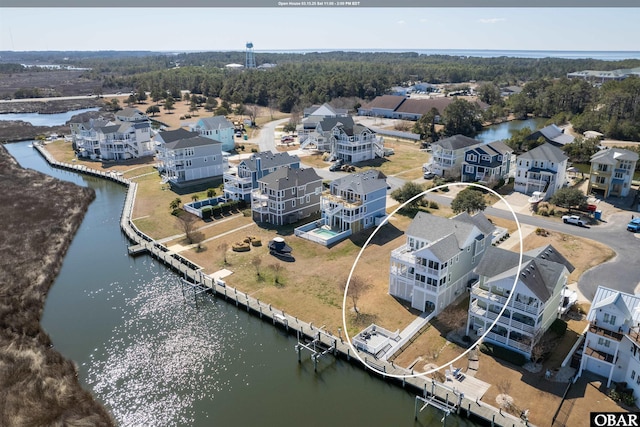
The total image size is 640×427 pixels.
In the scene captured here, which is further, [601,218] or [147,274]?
[601,218]

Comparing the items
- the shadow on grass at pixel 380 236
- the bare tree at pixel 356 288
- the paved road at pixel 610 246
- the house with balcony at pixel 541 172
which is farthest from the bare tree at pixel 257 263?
the house with balcony at pixel 541 172

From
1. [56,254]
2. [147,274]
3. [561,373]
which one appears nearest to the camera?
[561,373]

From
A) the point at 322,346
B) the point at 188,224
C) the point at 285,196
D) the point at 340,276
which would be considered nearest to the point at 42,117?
the point at 188,224

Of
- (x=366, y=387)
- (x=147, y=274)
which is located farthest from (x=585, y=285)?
(x=147, y=274)

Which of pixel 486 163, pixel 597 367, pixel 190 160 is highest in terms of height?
pixel 486 163

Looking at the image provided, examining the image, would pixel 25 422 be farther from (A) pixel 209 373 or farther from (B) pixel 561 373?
(B) pixel 561 373

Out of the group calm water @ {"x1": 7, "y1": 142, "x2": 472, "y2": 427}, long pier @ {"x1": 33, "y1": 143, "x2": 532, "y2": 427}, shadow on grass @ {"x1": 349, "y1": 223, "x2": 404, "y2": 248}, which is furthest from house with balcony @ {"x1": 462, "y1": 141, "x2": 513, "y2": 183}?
calm water @ {"x1": 7, "y1": 142, "x2": 472, "y2": 427}

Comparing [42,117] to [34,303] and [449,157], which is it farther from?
[449,157]
